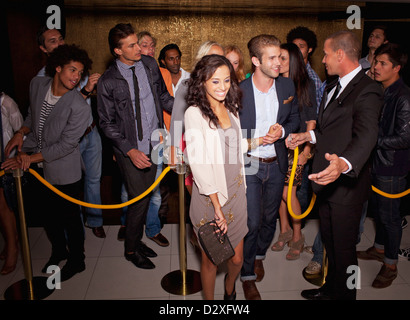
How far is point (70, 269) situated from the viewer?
11.0 feet

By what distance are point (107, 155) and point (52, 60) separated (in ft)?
11.1

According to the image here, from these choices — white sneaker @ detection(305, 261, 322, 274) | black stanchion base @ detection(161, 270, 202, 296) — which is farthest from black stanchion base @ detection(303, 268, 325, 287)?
black stanchion base @ detection(161, 270, 202, 296)

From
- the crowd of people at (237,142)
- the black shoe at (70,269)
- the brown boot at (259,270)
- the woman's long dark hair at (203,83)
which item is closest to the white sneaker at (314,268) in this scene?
the crowd of people at (237,142)

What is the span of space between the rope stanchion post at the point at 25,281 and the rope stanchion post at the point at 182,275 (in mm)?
1004

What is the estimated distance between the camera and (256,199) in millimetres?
2943

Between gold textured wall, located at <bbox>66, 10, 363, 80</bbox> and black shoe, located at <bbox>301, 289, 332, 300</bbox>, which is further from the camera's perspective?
gold textured wall, located at <bbox>66, 10, 363, 80</bbox>

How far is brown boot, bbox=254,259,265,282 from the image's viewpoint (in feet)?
10.8

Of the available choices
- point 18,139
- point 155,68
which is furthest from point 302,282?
point 18,139

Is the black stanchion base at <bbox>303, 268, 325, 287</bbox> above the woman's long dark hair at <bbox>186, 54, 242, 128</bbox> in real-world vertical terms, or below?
below

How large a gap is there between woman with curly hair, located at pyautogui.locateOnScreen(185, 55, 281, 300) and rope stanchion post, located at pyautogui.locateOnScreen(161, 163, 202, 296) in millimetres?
406

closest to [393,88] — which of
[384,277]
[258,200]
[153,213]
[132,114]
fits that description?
[258,200]

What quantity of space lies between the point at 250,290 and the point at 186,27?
5748 millimetres

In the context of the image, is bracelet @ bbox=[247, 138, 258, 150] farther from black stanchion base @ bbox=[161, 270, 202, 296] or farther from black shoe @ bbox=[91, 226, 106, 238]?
black shoe @ bbox=[91, 226, 106, 238]
